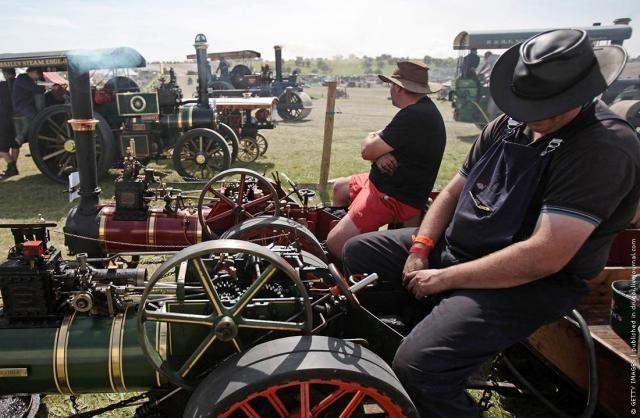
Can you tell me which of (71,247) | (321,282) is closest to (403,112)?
(321,282)

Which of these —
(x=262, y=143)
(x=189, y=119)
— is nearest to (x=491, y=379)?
(x=189, y=119)

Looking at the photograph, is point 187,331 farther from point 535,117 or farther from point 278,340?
point 535,117

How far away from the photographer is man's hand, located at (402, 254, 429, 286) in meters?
2.18

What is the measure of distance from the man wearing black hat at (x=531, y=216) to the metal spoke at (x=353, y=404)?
0.22 meters

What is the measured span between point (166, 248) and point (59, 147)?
471 cm

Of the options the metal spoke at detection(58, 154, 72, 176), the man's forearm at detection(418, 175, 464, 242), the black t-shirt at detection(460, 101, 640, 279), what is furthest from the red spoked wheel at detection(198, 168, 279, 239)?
the metal spoke at detection(58, 154, 72, 176)

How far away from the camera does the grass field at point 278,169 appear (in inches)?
108

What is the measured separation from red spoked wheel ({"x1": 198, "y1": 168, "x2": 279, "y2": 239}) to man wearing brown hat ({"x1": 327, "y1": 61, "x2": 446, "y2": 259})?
67 cm

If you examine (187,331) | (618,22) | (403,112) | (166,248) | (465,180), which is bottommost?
(166,248)

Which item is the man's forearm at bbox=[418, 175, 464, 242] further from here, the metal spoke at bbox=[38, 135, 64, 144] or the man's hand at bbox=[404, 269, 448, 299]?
the metal spoke at bbox=[38, 135, 64, 144]

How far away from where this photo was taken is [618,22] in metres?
14.4

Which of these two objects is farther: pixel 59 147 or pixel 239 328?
pixel 59 147

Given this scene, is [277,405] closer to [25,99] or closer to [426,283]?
[426,283]

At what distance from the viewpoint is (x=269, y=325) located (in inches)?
67.9
